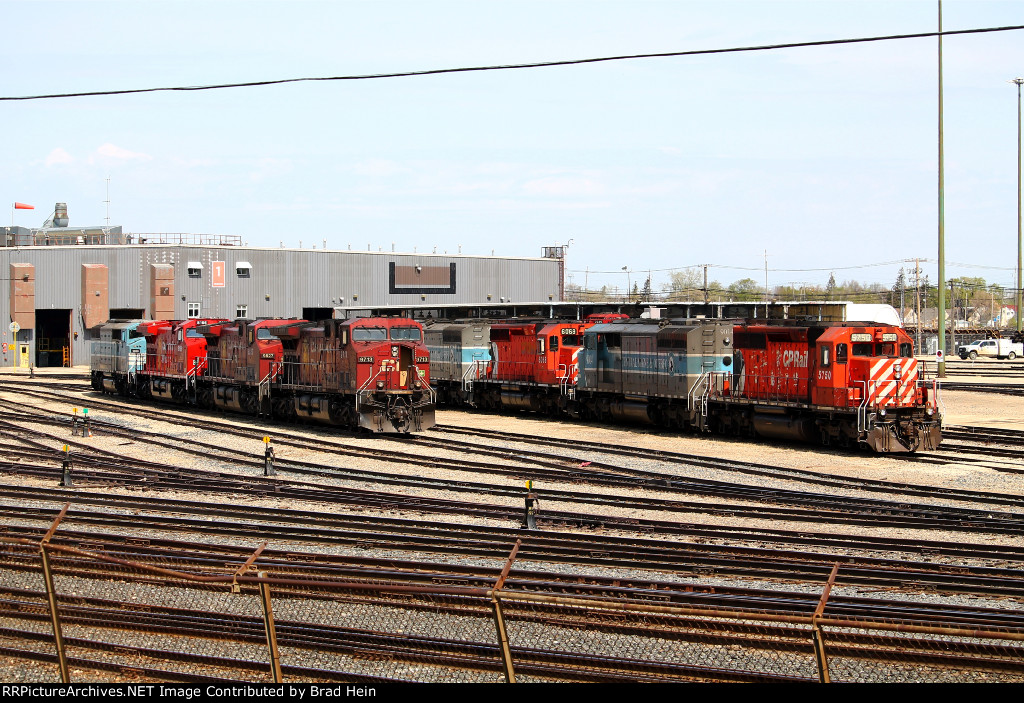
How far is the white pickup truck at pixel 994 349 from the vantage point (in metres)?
75.1

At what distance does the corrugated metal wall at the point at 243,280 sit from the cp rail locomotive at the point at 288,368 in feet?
65.8

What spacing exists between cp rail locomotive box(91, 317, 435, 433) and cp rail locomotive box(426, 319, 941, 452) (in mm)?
6369

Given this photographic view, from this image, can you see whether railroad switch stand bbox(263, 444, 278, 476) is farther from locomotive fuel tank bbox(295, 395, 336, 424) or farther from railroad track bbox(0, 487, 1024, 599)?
locomotive fuel tank bbox(295, 395, 336, 424)

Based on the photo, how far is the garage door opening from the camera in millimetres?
68438

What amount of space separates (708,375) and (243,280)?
4649cm

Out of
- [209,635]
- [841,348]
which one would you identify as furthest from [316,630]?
[841,348]

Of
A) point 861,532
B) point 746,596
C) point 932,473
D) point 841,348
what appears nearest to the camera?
point 746,596

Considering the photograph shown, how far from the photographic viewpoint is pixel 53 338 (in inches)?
2751

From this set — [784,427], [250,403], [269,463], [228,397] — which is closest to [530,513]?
[269,463]

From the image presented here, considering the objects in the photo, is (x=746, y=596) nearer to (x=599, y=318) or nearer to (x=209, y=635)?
(x=209, y=635)

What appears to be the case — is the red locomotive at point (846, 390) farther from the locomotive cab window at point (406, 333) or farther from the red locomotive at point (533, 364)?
the locomotive cab window at point (406, 333)

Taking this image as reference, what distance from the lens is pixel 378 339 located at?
31250 millimetres

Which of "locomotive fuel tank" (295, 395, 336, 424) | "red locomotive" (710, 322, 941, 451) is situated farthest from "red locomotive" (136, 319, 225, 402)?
"red locomotive" (710, 322, 941, 451)
